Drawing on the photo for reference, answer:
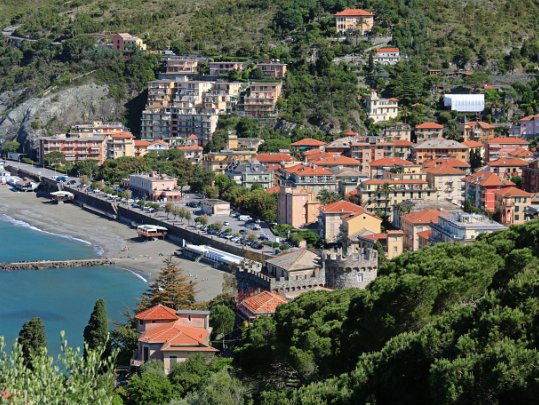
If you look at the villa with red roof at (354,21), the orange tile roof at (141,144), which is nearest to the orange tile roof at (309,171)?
the orange tile roof at (141,144)

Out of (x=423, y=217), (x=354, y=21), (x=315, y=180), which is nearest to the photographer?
(x=423, y=217)

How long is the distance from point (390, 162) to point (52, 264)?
19.3 m

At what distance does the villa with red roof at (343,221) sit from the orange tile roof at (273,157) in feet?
41.9

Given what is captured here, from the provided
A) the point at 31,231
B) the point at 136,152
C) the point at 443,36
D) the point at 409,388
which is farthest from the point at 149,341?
the point at 443,36

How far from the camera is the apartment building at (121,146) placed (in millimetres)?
66562

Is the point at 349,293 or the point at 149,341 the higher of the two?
the point at 349,293

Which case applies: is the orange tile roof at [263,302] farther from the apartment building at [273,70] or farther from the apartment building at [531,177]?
A: the apartment building at [273,70]

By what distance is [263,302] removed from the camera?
27.8 metres

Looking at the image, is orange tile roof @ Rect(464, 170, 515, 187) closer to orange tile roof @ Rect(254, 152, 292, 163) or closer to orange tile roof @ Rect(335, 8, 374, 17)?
orange tile roof @ Rect(254, 152, 292, 163)

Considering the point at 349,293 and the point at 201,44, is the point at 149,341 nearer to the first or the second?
the point at 349,293

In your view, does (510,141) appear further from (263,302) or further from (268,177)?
(263,302)

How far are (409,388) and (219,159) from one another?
158ft

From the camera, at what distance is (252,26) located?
81312 mm

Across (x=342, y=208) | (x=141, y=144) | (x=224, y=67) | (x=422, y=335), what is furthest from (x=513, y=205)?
(x=422, y=335)
